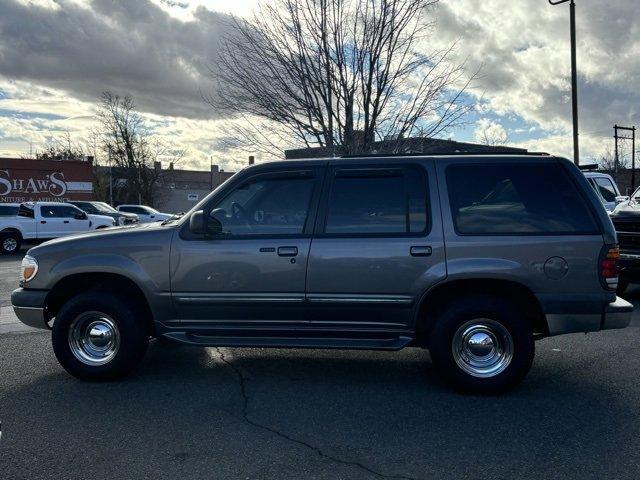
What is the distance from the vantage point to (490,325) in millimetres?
4465

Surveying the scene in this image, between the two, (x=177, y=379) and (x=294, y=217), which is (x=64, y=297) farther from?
(x=294, y=217)

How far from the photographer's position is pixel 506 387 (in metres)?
4.47

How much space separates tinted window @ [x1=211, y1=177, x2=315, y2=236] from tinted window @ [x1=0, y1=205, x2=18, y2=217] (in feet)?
52.8

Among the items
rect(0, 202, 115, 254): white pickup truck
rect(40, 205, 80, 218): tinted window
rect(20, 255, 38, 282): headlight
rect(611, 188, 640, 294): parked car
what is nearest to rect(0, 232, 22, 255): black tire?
rect(0, 202, 115, 254): white pickup truck

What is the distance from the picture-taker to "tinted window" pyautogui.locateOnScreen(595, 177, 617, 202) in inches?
534

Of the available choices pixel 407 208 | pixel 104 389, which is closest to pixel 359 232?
pixel 407 208

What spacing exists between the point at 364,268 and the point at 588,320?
5.86 ft

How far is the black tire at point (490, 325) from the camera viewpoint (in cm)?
440

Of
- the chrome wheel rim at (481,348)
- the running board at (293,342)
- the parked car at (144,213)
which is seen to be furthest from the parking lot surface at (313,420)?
the parked car at (144,213)

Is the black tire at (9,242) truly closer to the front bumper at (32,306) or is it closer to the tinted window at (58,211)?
the tinted window at (58,211)

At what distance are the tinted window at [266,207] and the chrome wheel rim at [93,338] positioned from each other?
134 cm

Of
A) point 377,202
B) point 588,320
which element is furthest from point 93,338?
point 588,320

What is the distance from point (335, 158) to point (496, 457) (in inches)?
103

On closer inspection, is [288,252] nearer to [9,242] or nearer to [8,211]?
[9,242]
